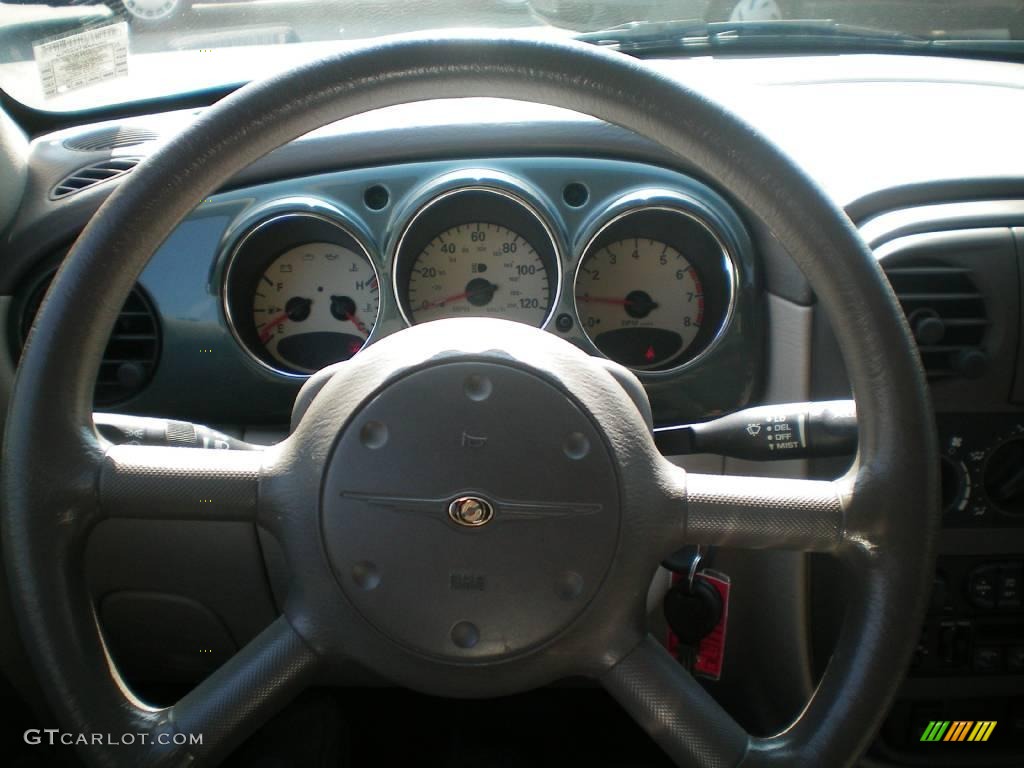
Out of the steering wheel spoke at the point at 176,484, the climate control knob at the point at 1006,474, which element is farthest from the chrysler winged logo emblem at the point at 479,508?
the climate control knob at the point at 1006,474

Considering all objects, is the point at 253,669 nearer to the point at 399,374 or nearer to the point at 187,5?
the point at 399,374

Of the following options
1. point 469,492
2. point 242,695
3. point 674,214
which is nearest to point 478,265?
point 674,214

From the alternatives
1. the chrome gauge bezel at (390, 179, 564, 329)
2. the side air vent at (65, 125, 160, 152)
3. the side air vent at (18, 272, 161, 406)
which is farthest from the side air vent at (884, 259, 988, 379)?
the side air vent at (65, 125, 160, 152)

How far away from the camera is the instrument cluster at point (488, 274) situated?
1.74 meters

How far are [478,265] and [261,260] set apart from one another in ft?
1.29

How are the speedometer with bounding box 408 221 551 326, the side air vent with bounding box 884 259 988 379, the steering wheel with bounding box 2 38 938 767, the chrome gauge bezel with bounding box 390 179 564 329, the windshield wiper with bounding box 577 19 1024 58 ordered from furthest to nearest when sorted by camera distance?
the windshield wiper with bounding box 577 19 1024 58, the speedometer with bounding box 408 221 551 326, the chrome gauge bezel with bounding box 390 179 564 329, the side air vent with bounding box 884 259 988 379, the steering wheel with bounding box 2 38 938 767

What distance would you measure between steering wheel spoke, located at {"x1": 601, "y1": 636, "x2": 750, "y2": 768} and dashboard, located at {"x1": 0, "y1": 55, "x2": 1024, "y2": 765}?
2.29 feet

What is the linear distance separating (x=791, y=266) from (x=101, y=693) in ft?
3.84

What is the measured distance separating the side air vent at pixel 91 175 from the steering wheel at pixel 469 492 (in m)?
0.87

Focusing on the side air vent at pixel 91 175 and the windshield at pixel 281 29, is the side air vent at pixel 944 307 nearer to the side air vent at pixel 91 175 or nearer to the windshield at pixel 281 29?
the windshield at pixel 281 29

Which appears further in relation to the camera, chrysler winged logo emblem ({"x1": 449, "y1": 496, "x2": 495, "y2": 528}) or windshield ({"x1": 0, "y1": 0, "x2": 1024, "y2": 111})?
windshield ({"x1": 0, "y1": 0, "x2": 1024, "y2": 111})

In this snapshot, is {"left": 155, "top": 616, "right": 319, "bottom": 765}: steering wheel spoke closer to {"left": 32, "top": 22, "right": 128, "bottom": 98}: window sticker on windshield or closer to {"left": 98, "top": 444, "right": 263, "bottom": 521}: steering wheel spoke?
{"left": 98, "top": 444, "right": 263, "bottom": 521}: steering wheel spoke

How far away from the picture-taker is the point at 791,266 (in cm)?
164

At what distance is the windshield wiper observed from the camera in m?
2.07
